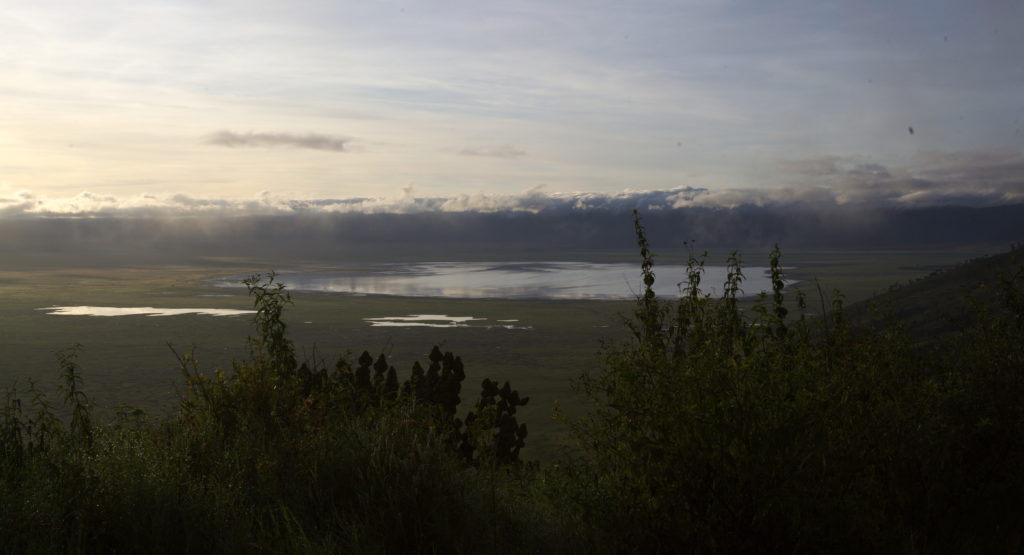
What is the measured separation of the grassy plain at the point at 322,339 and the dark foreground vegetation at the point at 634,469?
11874 mm

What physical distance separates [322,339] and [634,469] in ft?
178

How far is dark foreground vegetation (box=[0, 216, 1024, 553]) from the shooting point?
17.9 ft

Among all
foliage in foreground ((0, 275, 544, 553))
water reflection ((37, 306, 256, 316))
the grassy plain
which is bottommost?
the grassy plain

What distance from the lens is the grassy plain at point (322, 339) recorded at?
1547 inches

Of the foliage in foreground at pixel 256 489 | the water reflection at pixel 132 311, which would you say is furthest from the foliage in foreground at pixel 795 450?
the water reflection at pixel 132 311

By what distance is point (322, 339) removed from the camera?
190ft

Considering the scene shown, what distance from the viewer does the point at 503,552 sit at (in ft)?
19.0

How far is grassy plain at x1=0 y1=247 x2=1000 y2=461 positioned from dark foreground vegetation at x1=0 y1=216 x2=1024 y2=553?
11.9 metres

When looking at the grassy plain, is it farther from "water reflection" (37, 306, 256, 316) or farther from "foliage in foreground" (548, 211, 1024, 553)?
"foliage in foreground" (548, 211, 1024, 553)

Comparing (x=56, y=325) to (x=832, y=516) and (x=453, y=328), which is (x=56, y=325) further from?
(x=832, y=516)

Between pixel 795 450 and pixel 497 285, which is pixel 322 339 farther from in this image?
pixel 497 285

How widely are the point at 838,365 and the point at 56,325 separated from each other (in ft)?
235

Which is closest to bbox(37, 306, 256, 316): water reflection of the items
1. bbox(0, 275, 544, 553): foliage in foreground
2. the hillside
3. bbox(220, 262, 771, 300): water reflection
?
bbox(220, 262, 771, 300): water reflection

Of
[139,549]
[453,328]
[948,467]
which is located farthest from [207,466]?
[453,328]
